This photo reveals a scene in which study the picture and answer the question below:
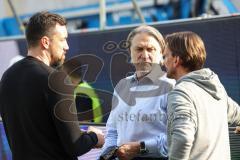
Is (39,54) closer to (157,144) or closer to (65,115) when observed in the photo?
(65,115)

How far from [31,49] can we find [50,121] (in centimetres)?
42

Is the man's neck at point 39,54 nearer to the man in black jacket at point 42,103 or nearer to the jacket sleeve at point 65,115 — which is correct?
the man in black jacket at point 42,103

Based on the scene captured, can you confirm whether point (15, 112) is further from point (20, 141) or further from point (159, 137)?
point (159, 137)

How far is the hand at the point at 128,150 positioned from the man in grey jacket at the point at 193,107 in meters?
0.37

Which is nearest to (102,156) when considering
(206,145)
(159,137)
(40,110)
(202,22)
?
(159,137)

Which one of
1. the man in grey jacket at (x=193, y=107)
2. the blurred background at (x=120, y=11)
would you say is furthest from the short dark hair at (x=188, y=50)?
the blurred background at (x=120, y=11)

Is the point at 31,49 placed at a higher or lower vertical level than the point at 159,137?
higher

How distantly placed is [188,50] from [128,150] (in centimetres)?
68

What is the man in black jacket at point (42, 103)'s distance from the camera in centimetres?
254

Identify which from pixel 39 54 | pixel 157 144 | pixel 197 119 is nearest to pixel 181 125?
pixel 197 119

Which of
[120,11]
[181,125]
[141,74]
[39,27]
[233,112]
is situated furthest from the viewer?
[120,11]

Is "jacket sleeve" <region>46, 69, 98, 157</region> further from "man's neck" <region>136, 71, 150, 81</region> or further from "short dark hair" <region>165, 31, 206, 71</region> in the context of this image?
"short dark hair" <region>165, 31, 206, 71</region>

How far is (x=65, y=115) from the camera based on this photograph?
2564 mm

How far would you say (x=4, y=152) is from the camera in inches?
165
